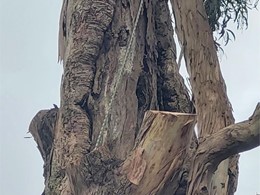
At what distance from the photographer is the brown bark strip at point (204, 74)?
3061 millimetres

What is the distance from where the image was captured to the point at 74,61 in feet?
10.6

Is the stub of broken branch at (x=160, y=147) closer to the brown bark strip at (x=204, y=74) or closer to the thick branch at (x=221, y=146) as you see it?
the thick branch at (x=221, y=146)

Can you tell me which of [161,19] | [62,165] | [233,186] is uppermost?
[161,19]

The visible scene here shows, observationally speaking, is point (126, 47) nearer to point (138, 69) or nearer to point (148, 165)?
point (138, 69)

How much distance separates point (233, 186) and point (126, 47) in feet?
2.73

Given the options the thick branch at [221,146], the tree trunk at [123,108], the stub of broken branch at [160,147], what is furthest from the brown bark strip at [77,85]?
the thick branch at [221,146]

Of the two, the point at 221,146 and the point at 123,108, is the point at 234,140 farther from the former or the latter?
the point at 123,108

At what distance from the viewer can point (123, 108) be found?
319cm

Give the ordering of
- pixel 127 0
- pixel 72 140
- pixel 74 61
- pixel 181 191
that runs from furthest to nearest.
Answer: pixel 127 0 → pixel 74 61 → pixel 72 140 → pixel 181 191

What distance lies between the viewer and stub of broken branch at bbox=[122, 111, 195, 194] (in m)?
2.57

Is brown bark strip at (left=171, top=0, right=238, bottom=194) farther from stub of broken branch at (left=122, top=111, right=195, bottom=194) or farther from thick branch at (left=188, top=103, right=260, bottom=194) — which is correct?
stub of broken branch at (left=122, top=111, right=195, bottom=194)

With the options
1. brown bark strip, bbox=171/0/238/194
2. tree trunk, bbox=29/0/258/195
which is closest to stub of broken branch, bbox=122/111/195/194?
tree trunk, bbox=29/0/258/195

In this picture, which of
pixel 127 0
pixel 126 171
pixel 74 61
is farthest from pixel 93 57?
pixel 126 171

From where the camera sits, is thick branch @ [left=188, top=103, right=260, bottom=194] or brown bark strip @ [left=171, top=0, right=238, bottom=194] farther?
brown bark strip @ [left=171, top=0, right=238, bottom=194]
